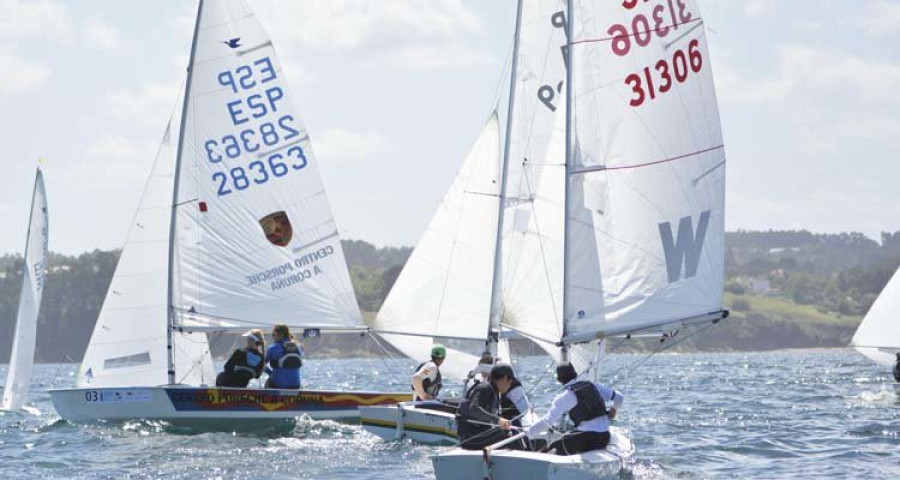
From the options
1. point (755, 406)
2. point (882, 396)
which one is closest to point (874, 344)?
point (882, 396)

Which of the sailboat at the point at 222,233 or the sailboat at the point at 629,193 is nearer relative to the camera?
the sailboat at the point at 629,193

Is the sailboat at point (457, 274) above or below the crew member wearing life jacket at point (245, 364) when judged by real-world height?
above

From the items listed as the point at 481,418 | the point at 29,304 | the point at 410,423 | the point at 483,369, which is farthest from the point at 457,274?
the point at 29,304

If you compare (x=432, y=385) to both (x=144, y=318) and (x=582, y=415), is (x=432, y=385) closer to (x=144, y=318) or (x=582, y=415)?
(x=144, y=318)

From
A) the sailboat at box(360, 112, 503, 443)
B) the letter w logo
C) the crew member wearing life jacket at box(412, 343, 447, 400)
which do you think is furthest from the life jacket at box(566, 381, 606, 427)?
the sailboat at box(360, 112, 503, 443)

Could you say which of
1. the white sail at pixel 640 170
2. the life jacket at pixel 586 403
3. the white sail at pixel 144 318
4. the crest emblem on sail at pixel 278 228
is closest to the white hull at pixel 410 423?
the white sail at pixel 640 170

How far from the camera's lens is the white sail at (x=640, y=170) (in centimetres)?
2080

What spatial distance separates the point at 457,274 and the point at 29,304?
9114mm

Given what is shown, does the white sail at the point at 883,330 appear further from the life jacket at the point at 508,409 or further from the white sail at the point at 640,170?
the life jacket at the point at 508,409

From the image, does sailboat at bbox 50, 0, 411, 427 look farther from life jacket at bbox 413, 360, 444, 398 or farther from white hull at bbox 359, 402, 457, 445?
white hull at bbox 359, 402, 457, 445

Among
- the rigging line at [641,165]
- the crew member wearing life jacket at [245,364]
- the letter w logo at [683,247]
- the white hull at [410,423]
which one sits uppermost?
the rigging line at [641,165]

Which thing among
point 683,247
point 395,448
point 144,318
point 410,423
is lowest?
point 395,448

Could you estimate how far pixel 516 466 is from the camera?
1495 cm

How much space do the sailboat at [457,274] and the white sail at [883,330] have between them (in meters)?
15.2
